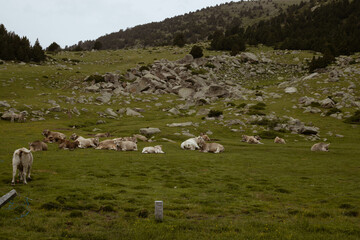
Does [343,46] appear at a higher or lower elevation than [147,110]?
higher

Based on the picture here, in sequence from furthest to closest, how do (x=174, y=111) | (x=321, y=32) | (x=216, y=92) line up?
(x=321, y=32), (x=216, y=92), (x=174, y=111)

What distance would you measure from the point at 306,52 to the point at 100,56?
75.5 m

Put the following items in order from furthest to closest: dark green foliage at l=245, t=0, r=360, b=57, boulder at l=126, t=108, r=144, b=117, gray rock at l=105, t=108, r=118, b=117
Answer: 1. dark green foliage at l=245, t=0, r=360, b=57
2. boulder at l=126, t=108, r=144, b=117
3. gray rock at l=105, t=108, r=118, b=117

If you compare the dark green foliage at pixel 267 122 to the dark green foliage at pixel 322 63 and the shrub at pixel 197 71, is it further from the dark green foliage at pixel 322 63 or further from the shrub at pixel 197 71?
the dark green foliage at pixel 322 63

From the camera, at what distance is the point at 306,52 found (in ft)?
313

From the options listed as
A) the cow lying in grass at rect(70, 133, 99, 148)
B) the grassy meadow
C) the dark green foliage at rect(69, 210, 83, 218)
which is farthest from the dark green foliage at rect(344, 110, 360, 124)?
the dark green foliage at rect(69, 210, 83, 218)

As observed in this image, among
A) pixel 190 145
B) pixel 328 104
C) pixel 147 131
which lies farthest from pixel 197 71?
pixel 190 145

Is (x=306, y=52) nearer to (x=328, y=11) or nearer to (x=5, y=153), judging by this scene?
(x=328, y=11)

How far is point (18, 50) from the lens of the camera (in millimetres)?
82000

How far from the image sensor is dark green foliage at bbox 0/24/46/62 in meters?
79.1

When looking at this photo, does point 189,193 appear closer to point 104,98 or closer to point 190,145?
point 190,145

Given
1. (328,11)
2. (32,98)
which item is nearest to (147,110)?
(32,98)

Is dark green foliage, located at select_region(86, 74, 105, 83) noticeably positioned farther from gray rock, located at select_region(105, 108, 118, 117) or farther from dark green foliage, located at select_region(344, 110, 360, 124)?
dark green foliage, located at select_region(344, 110, 360, 124)

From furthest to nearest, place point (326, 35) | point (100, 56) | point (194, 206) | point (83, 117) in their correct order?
point (326, 35) < point (100, 56) < point (83, 117) < point (194, 206)
